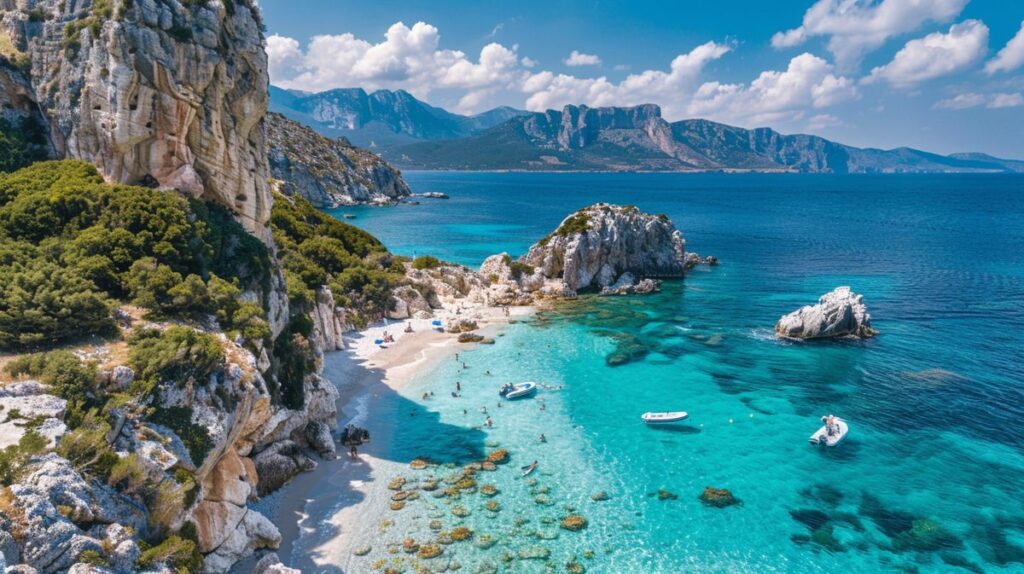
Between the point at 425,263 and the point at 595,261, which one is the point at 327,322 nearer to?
the point at 425,263

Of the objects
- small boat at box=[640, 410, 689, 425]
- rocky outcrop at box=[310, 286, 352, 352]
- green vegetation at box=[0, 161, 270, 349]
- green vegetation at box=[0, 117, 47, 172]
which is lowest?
small boat at box=[640, 410, 689, 425]

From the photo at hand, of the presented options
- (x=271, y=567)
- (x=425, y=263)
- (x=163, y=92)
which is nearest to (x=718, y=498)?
(x=271, y=567)

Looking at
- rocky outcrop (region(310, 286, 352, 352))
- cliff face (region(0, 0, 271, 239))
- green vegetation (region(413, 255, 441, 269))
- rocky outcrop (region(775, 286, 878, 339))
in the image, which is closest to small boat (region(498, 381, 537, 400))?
rocky outcrop (region(310, 286, 352, 352))

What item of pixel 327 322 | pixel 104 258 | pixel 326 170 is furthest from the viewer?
pixel 326 170

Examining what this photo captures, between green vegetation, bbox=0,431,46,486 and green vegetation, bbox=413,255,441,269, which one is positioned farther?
green vegetation, bbox=413,255,441,269

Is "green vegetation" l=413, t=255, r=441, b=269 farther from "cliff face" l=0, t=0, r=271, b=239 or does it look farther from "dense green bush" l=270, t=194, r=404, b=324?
"cliff face" l=0, t=0, r=271, b=239

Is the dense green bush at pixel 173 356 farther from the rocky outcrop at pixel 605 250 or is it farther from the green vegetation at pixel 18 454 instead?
the rocky outcrop at pixel 605 250
